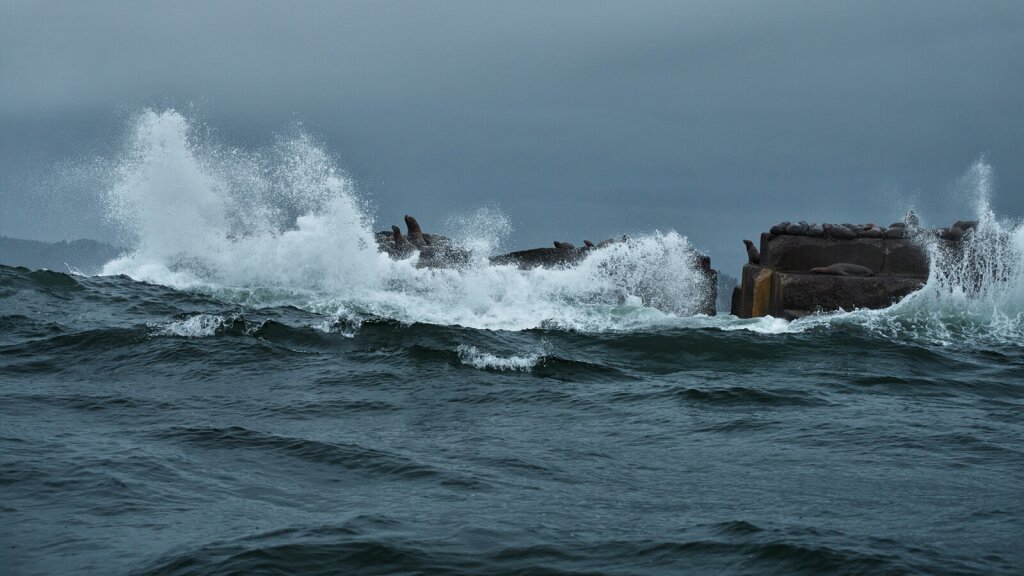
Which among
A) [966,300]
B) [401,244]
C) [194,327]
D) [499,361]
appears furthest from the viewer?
[401,244]

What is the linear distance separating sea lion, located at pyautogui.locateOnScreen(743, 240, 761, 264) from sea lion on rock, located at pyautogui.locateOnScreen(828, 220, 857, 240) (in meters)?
1.98

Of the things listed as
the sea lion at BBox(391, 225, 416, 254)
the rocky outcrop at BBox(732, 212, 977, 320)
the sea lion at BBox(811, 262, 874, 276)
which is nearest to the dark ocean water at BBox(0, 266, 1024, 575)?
the rocky outcrop at BBox(732, 212, 977, 320)

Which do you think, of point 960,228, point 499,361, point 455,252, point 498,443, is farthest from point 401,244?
point 498,443

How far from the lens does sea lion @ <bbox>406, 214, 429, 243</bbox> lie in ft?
93.9

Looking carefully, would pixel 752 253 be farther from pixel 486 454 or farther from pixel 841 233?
pixel 486 454

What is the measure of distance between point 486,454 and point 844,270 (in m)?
16.7

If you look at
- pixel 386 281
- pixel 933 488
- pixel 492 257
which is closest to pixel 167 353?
pixel 933 488

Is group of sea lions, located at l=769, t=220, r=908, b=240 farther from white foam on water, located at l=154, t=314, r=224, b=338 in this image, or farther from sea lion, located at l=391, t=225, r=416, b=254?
white foam on water, located at l=154, t=314, r=224, b=338

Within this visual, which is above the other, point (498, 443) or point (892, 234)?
point (892, 234)

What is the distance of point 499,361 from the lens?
12367 millimetres

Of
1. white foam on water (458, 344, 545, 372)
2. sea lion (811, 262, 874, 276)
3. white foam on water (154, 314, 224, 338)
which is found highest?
sea lion (811, 262, 874, 276)

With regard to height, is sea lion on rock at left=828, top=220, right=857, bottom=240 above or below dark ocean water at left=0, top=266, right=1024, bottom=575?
above

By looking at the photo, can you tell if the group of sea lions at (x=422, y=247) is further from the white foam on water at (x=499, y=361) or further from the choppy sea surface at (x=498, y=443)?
the white foam on water at (x=499, y=361)

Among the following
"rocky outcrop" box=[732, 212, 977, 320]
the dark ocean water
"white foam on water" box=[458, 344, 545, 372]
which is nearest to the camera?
the dark ocean water
